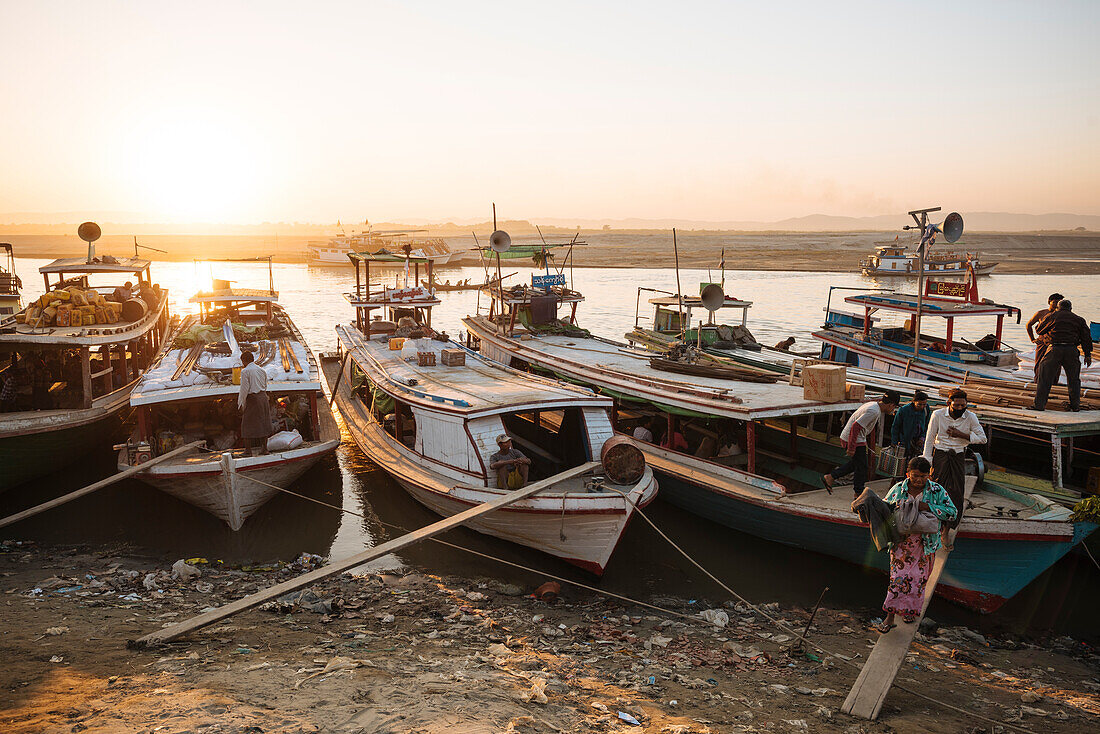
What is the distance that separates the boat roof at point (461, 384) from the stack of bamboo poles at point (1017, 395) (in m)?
6.60

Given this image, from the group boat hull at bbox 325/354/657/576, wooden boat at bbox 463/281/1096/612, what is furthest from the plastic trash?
wooden boat at bbox 463/281/1096/612

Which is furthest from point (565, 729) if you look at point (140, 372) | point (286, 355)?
point (140, 372)

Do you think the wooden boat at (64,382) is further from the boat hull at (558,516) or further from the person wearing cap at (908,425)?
the person wearing cap at (908,425)

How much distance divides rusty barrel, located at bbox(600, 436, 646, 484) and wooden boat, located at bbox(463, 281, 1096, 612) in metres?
1.68

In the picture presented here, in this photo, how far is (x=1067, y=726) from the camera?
665 cm

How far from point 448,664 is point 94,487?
7.02 m

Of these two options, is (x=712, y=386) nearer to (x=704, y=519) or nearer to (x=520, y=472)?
(x=704, y=519)

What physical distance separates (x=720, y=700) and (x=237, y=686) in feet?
15.1

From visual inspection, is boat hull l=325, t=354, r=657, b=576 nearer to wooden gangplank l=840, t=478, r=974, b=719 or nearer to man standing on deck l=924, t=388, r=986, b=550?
wooden gangplank l=840, t=478, r=974, b=719

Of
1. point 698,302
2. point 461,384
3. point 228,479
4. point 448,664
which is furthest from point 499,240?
point 448,664

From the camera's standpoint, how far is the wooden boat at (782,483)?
8.73 metres

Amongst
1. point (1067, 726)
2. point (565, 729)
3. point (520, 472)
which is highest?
point (520, 472)

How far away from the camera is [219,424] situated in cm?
1365

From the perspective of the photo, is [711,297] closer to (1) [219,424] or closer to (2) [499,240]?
(2) [499,240]
